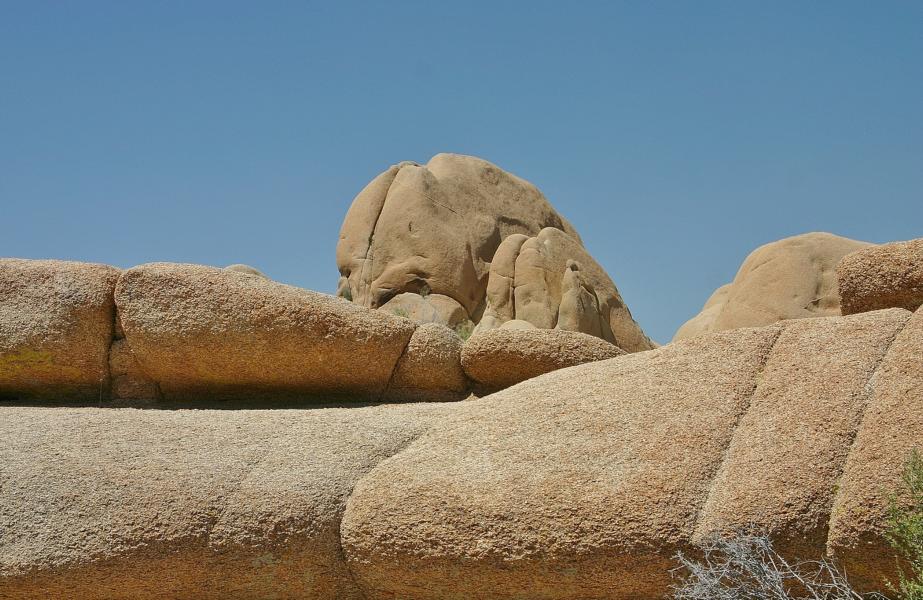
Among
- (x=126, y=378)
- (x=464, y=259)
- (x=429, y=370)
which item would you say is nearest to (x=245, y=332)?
(x=126, y=378)

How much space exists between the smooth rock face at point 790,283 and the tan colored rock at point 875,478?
10.4 meters

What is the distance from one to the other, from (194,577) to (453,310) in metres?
15.0

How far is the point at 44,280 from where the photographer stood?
27.4 ft

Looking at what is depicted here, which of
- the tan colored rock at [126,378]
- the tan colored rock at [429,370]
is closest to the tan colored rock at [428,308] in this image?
the tan colored rock at [429,370]

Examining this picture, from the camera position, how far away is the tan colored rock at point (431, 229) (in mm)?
21719

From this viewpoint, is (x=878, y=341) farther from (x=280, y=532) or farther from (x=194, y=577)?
→ (x=194, y=577)

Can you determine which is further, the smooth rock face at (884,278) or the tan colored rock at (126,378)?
the tan colored rock at (126,378)

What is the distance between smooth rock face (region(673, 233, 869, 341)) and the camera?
637 inches

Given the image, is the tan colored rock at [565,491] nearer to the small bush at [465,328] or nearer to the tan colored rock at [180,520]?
the tan colored rock at [180,520]

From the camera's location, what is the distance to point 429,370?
853 centimetres

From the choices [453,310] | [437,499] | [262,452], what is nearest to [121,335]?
[262,452]

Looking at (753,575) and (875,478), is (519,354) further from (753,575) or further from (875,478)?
(875,478)

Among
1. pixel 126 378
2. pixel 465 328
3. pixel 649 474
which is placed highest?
pixel 649 474

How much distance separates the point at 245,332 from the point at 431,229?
45.8 ft
